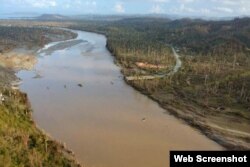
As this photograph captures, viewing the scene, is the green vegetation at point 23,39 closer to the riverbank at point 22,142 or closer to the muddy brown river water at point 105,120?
the muddy brown river water at point 105,120

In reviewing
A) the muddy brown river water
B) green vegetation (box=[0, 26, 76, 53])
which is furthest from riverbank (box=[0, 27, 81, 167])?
green vegetation (box=[0, 26, 76, 53])

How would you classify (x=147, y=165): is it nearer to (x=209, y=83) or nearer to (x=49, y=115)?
(x=49, y=115)

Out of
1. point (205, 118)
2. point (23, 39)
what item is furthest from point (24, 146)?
point (23, 39)

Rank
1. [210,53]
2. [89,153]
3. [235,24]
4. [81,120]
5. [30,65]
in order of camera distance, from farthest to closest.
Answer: [235,24] → [210,53] → [30,65] → [81,120] → [89,153]

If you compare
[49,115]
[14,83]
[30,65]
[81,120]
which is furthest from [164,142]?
[30,65]

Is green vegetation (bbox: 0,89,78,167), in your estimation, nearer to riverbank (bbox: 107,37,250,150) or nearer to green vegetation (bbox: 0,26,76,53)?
riverbank (bbox: 107,37,250,150)

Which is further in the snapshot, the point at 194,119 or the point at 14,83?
the point at 14,83
